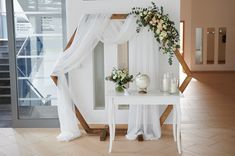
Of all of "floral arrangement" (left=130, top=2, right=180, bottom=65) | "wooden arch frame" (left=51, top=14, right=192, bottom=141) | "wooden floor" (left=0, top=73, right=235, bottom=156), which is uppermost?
"floral arrangement" (left=130, top=2, right=180, bottom=65)

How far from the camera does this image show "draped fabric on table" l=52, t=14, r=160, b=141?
4.32m

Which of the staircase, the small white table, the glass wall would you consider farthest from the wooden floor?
the staircase

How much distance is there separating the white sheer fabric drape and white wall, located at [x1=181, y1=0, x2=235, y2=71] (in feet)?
18.2

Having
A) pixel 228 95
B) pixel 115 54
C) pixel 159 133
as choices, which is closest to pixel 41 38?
pixel 115 54

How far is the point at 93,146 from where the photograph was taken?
412cm

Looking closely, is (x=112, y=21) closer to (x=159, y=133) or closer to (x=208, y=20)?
(x=159, y=133)

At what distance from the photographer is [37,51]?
4.81 metres

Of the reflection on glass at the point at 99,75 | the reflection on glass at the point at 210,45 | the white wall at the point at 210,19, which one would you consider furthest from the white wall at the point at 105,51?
the reflection on glass at the point at 210,45

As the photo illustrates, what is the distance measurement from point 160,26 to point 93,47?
0.91 m

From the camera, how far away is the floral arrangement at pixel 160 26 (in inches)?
162

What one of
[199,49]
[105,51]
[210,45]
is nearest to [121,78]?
[105,51]

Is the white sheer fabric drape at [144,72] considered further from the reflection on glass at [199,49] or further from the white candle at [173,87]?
the reflection on glass at [199,49]

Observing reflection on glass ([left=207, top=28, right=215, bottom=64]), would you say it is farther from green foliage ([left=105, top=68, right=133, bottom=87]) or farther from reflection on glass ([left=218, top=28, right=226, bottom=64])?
green foliage ([left=105, top=68, right=133, bottom=87])

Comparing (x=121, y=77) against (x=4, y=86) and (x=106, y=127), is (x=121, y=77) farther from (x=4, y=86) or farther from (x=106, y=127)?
(x=4, y=86)
